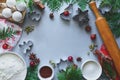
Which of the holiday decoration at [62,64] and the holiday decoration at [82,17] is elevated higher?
the holiday decoration at [82,17]

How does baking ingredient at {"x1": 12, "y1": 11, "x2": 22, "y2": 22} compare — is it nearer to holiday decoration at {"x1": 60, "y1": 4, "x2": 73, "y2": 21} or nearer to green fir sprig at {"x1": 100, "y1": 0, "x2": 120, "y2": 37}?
holiday decoration at {"x1": 60, "y1": 4, "x2": 73, "y2": 21}

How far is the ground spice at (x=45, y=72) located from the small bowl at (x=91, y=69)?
0.12 meters

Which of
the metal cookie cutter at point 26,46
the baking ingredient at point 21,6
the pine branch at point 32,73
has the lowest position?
the pine branch at point 32,73

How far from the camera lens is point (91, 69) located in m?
1.23

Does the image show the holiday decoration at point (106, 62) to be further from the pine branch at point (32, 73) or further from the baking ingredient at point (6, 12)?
the baking ingredient at point (6, 12)

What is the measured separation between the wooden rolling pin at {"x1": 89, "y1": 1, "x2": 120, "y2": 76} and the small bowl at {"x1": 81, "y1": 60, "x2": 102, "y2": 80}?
0.07 m

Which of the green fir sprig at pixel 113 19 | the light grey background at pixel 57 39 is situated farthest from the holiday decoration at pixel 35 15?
the green fir sprig at pixel 113 19

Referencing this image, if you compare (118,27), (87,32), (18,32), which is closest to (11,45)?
(18,32)

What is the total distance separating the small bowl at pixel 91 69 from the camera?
1217mm

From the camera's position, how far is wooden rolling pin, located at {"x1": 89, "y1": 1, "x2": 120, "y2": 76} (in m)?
1.17

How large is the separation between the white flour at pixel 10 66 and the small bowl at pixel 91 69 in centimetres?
22

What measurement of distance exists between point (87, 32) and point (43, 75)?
229mm

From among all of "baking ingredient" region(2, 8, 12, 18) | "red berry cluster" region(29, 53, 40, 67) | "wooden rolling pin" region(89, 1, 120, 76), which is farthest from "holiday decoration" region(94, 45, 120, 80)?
"baking ingredient" region(2, 8, 12, 18)

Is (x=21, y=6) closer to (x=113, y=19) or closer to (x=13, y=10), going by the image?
(x=13, y=10)
